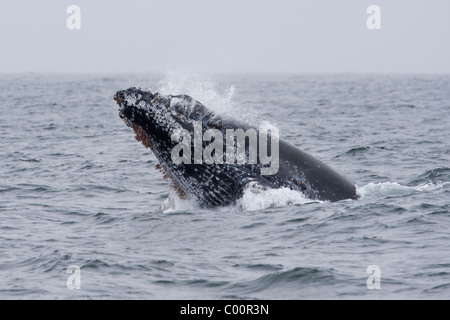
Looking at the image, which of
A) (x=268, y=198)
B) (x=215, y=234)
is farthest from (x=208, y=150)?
(x=215, y=234)

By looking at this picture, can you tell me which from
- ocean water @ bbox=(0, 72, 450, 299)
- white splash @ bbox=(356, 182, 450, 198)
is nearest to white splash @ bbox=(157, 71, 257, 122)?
ocean water @ bbox=(0, 72, 450, 299)

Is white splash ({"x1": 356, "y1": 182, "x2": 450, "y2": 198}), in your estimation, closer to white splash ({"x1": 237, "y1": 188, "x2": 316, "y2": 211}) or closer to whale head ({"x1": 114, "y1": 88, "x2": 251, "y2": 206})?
white splash ({"x1": 237, "y1": 188, "x2": 316, "y2": 211})

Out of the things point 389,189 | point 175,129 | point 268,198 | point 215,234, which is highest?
point 175,129

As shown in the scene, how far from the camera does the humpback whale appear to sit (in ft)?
43.7

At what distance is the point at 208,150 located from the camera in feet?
44.3

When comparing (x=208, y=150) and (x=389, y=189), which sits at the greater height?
(x=208, y=150)

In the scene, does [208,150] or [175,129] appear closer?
[175,129]

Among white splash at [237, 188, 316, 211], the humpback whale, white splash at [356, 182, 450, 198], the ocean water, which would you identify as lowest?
the ocean water

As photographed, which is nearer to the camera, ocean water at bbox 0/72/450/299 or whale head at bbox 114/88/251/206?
ocean water at bbox 0/72/450/299

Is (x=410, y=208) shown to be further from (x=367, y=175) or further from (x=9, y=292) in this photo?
(x=9, y=292)

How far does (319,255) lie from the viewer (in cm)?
1169

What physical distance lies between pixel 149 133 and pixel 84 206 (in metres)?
3.87

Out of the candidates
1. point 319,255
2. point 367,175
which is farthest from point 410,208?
point 367,175

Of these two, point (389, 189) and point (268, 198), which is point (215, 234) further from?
point (389, 189)
